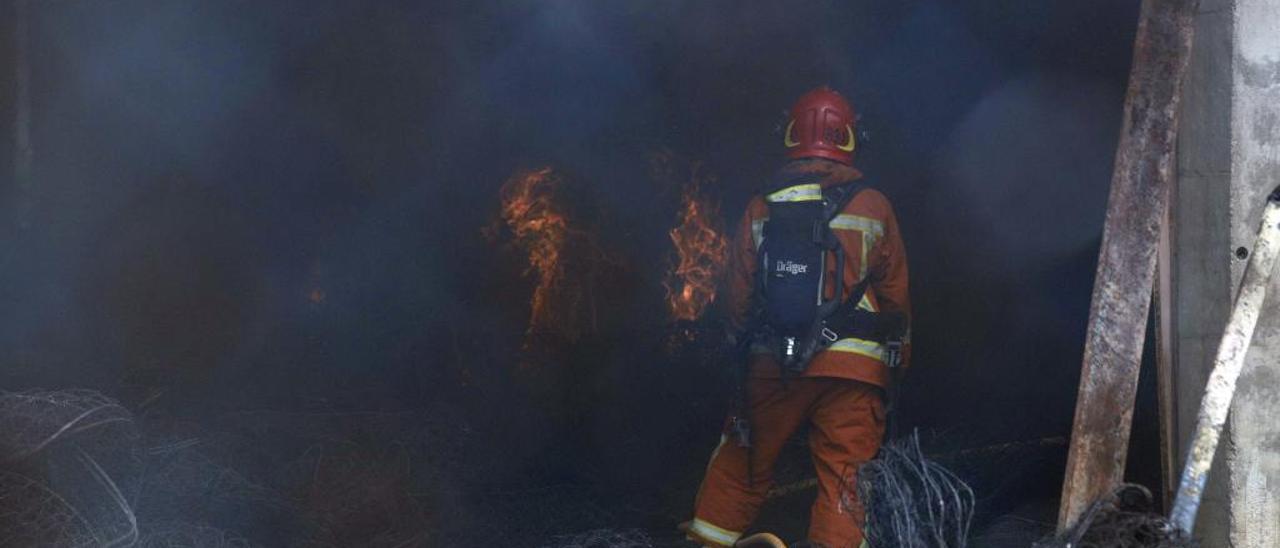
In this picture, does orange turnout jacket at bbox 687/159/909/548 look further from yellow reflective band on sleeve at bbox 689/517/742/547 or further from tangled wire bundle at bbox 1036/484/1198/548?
tangled wire bundle at bbox 1036/484/1198/548

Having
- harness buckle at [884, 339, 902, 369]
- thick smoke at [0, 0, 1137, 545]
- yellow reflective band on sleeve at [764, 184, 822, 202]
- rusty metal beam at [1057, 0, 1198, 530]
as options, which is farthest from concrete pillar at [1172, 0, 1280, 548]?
thick smoke at [0, 0, 1137, 545]

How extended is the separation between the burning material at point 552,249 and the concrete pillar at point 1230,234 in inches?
211

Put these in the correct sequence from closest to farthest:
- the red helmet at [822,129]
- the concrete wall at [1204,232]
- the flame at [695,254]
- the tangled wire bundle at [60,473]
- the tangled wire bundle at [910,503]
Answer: the tangled wire bundle at [910,503]
the tangled wire bundle at [60,473]
the concrete wall at [1204,232]
the red helmet at [822,129]
the flame at [695,254]

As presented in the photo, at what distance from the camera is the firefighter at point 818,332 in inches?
235

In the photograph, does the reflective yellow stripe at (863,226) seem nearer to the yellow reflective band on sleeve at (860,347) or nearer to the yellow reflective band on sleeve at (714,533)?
the yellow reflective band on sleeve at (860,347)

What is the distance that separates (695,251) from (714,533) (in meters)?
4.13

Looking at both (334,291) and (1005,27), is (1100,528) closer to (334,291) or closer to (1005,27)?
(1005,27)

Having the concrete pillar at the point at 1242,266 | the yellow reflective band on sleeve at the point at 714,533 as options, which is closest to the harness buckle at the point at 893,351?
the yellow reflective band on sleeve at the point at 714,533

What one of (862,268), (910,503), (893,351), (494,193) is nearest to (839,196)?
(862,268)

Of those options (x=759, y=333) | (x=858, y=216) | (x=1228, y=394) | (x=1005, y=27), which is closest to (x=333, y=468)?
(x=759, y=333)

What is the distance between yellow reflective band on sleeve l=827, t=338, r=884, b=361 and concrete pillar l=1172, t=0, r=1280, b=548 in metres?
1.46

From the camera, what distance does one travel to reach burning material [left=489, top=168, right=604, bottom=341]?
961 cm

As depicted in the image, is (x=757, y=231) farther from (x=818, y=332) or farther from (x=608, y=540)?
(x=608, y=540)

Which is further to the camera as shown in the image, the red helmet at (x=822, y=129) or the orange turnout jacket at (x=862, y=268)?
the red helmet at (x=822, y=129)
